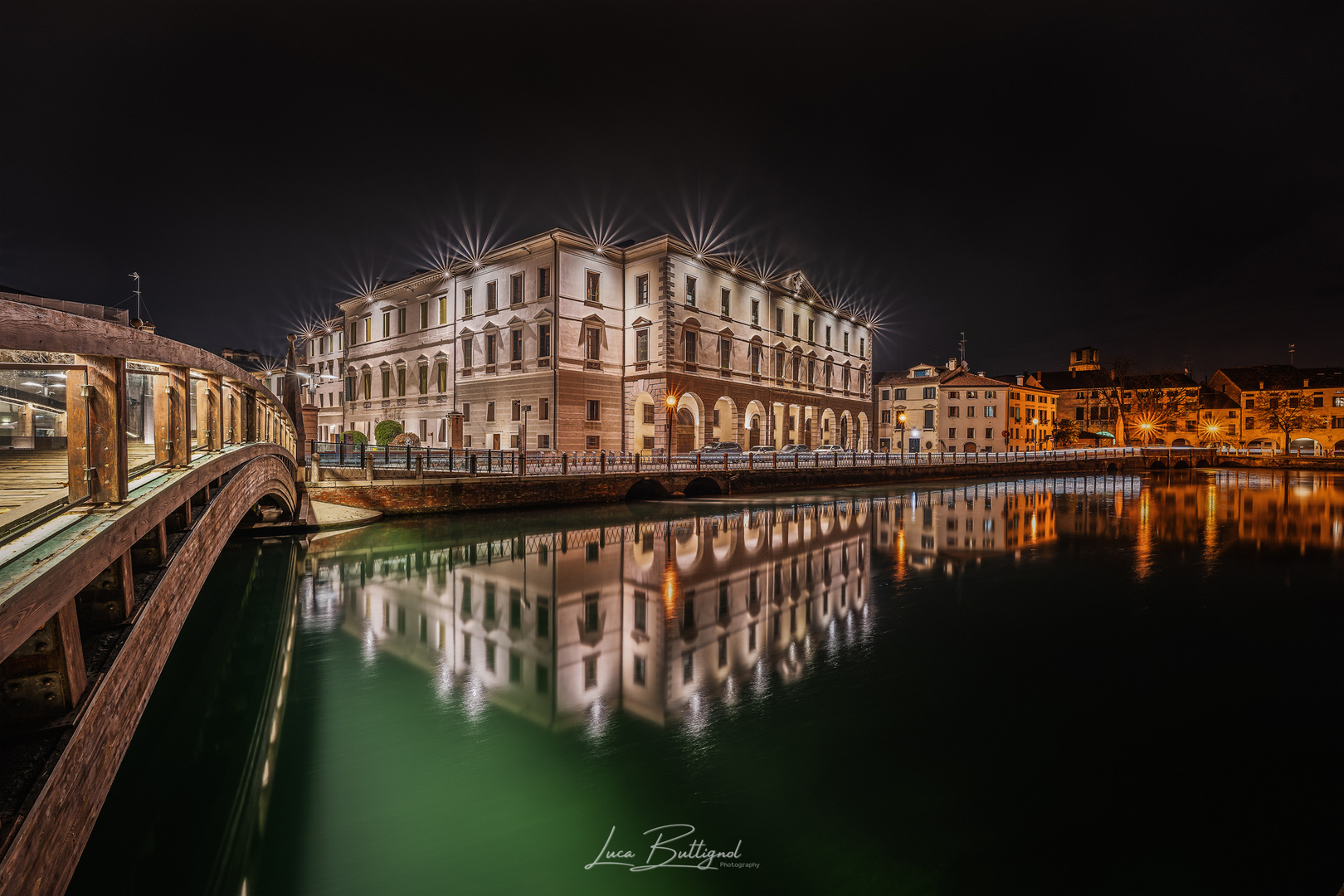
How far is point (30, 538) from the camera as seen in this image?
2959 millimetres

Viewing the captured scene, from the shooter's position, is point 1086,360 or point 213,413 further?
point 1086,360

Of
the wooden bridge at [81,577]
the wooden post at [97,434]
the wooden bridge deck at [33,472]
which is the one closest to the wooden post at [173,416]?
the wooden bridge at [81,577]

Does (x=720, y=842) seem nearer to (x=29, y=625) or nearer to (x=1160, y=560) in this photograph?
(x=29, y=625)

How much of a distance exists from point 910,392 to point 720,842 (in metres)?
70.2

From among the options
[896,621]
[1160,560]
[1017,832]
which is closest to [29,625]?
[1017,832]

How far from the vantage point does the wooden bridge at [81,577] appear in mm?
2547

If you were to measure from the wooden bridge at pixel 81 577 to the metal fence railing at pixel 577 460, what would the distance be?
14732mm

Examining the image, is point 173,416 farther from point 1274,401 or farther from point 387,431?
point 1274,401

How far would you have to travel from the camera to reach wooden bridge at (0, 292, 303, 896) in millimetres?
2547

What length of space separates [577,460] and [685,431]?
14.0 meters

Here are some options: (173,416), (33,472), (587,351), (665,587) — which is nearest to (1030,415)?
(587,351)

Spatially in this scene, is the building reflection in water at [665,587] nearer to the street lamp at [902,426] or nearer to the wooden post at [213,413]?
the wooden post at [213,413]

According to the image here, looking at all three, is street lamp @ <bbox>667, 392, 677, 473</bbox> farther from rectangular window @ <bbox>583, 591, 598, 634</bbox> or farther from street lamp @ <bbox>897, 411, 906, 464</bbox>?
street lamp @ <bbox>897, 411, 906, 464</bbox>

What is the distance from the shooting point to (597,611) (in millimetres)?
9734
